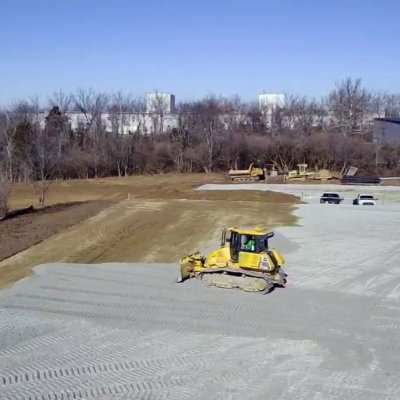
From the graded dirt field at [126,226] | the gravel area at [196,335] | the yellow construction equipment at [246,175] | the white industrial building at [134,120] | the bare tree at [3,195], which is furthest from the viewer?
the white industrial building at [134,120]

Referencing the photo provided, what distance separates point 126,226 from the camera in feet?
98.2

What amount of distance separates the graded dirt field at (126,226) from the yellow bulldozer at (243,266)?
4.38 m

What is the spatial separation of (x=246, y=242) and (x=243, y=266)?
0.79 meters

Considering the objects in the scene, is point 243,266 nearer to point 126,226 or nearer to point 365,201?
point 126,226

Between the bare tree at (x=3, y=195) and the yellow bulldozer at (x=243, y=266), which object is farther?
the bare tree at (x=3, y=195)

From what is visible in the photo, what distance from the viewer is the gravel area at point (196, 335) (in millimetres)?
10391

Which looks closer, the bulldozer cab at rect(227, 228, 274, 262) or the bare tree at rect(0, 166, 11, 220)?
the bulldozer cab at rect(227, 228, 274, 262)

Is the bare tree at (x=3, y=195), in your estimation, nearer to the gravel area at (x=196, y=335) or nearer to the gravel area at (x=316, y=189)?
the gravel area at (x=196, y=335)

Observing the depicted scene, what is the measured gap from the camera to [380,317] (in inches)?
581

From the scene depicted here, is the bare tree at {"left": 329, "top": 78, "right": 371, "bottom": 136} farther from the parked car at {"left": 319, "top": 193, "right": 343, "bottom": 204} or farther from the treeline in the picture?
the parked car at {"left": 319, "top": 193, "right": 343, "bottom": 204}

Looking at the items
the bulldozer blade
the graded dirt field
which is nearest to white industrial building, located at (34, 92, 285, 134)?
the graded dirt field

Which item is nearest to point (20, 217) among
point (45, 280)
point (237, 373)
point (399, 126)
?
point (45, 280)

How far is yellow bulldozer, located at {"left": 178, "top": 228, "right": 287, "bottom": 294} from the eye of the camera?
55.1 ft

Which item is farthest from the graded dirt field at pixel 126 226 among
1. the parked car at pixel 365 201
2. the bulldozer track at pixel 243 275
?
the parked car at pixel 365 201
